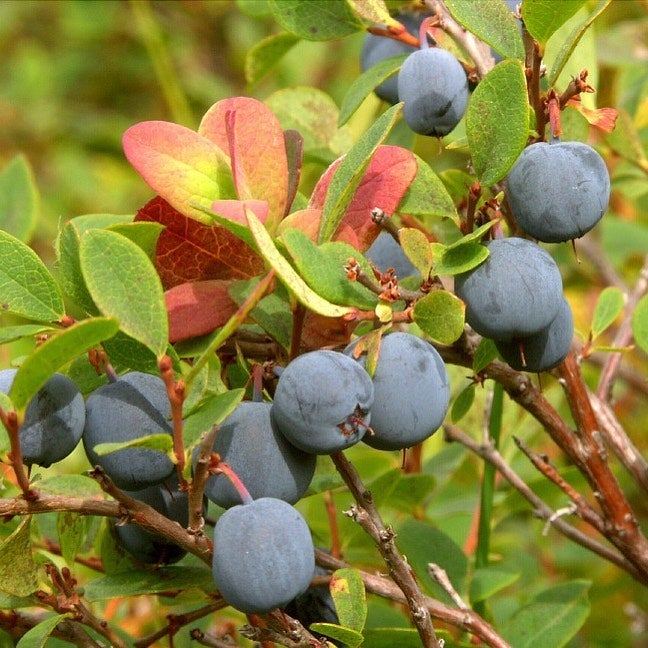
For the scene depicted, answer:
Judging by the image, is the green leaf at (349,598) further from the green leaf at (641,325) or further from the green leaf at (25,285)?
the green leaf at (641,325)

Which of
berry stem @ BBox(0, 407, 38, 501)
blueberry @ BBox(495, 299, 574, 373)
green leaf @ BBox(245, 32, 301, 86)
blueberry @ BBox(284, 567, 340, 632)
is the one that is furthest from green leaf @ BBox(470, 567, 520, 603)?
green leaf @ BBox(245, 32, 301, 86)

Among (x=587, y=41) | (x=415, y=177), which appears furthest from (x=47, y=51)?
(x=415, y=177)

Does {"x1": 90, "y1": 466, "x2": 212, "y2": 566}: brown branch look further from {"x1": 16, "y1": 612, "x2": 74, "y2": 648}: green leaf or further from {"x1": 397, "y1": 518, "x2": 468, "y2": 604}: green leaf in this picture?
{"x1": 397, "y1": 518, "x2": 468, "y2": 604}: green leaf

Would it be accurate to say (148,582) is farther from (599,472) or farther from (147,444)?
(599,472)

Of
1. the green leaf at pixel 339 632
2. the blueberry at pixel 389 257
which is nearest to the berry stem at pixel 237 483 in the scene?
the green leaf at pixel 339 632

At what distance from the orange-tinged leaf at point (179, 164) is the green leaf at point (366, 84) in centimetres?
24

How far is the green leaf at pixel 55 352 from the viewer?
63cm

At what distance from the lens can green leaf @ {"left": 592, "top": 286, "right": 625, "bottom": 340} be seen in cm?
109

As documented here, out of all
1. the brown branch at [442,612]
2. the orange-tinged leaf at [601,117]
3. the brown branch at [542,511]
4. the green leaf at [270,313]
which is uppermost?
the orange-tinged leaf at [601,117]

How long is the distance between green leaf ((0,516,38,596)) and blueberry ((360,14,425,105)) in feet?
1.92

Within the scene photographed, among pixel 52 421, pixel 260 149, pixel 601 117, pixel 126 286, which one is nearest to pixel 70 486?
pixel 52 421

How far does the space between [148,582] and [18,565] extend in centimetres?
11

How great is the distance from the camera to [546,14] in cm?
78

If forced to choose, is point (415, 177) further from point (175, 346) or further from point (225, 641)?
point (225, 641)
